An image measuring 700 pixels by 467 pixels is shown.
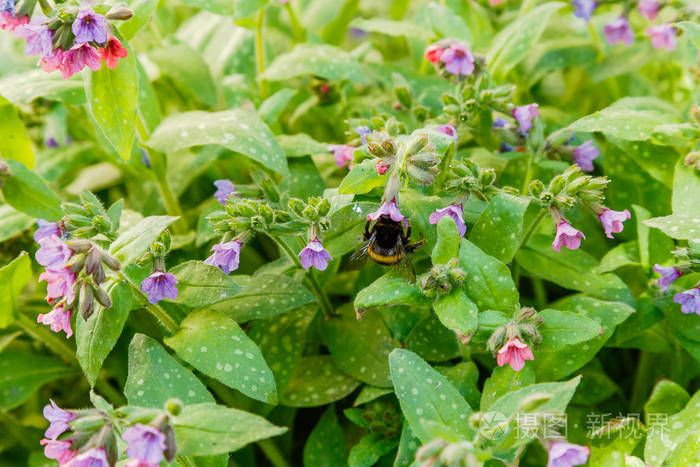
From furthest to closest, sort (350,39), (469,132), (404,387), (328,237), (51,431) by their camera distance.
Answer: (350,39) < (469,132) < (328,237) < (404,387) < (51,431)

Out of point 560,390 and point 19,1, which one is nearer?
point 560,390

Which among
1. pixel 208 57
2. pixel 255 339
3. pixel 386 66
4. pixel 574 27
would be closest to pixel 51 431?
pixel 255 339

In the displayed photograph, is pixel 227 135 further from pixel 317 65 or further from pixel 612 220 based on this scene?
pixel 612 220

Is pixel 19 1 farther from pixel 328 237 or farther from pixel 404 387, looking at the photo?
pixel 404 387

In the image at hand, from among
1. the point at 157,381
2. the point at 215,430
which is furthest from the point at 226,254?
the point at 215,430

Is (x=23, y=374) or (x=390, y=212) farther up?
(x=390, y=212)

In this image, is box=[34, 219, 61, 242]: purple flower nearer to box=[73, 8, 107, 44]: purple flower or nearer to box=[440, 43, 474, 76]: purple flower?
box=[73, 8, 107, 44]: purple flower
